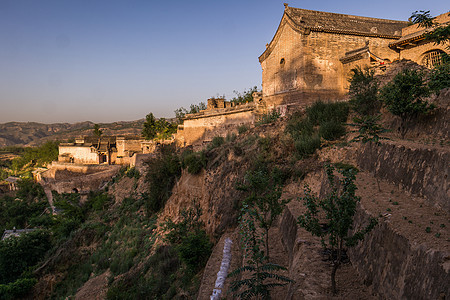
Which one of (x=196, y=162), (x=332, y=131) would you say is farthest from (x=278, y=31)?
(x=332, y=131)

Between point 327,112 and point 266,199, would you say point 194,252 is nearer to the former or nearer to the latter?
point 266,199

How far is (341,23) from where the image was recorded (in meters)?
17.9

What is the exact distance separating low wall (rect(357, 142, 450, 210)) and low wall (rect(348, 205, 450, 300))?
0.98 meters

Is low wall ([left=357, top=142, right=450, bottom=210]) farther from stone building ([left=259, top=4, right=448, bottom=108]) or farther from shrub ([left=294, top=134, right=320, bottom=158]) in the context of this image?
stone building ([left=259, top=4, right=448, bottom=108])

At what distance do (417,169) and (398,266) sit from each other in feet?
6.62

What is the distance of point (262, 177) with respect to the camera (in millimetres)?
6156

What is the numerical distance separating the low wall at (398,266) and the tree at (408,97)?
3.28 meters

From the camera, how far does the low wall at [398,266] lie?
245cm

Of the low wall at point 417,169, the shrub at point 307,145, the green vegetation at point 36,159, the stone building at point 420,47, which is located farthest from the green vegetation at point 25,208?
the stone building at point 420,47

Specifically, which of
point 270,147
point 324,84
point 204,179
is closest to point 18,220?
point 204,179

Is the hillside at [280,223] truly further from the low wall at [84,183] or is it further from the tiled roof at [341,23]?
the low wall at [84,183]

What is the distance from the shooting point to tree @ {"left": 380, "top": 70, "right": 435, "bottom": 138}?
5.76 m

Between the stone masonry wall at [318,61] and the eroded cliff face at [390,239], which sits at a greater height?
the stone masonry wall at [318,61]

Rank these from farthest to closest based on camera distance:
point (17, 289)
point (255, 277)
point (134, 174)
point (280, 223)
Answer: point (134, 174) → point (17, 289) → point (280, 223) → point (255, 277)
